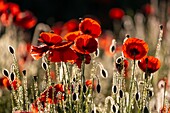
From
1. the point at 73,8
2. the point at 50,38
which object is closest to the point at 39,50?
the point at 50,38

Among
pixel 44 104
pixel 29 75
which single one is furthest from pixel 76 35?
pixel 29 75

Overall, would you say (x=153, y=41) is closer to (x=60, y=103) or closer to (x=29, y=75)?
(x=29, y=75)

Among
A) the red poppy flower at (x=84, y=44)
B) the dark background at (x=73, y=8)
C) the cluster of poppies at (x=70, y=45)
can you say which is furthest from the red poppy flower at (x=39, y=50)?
the dark background at (x=73, y=8)

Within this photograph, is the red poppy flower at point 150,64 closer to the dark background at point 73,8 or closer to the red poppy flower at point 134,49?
the red poppy flower at point 134,49

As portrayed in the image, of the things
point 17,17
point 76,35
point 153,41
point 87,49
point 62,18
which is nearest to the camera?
point 87,49

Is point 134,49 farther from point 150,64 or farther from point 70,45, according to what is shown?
point 70,45

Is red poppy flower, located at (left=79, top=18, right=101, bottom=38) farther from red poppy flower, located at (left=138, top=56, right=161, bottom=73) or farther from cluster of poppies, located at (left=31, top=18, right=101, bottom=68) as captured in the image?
red poppy flower, located at (left=138, top=56, right=161, bottom=73)

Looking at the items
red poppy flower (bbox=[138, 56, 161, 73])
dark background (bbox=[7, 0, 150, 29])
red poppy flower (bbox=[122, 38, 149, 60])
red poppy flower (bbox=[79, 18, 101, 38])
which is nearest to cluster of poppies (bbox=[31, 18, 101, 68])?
red poppy flower (bbox=[79, 18, 101, 38])
